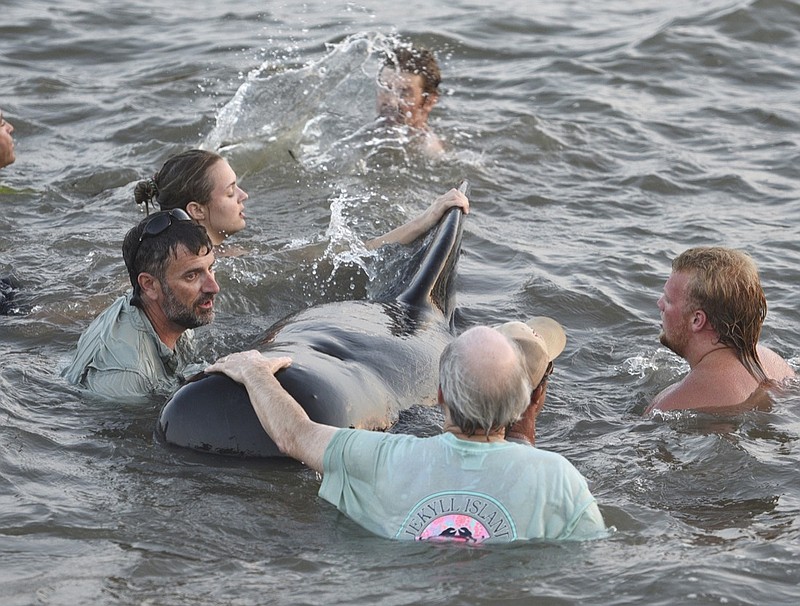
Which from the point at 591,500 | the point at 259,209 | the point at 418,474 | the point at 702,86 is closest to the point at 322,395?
the point at 418,474

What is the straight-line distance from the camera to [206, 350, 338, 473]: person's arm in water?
196 inches

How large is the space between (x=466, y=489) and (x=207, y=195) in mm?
3601

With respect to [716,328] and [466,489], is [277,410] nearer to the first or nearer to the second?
[466,489]

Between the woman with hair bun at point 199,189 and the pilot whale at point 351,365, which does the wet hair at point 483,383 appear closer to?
the pilot whale at point 351,365

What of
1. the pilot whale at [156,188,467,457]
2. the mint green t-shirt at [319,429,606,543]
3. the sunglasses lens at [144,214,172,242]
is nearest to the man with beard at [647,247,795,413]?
the pilot whale at [156,188,467,457]

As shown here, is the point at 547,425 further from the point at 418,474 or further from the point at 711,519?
the point at 418,474

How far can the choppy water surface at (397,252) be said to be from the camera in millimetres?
4895

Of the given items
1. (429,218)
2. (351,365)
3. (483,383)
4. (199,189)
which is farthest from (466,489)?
(199,189)

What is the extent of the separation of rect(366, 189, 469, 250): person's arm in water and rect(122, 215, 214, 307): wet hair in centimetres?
170

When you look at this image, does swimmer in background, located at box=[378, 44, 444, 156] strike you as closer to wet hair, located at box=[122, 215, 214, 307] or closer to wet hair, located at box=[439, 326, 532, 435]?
wet hair, located at box=[122, 215, 214, 307]

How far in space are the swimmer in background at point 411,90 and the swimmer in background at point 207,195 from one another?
3914mm

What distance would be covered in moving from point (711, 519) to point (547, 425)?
1.42 metres

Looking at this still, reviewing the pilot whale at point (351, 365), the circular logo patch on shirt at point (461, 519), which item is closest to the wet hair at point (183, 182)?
the pilot whale at point (351, 365)

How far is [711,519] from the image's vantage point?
18.0 feet
